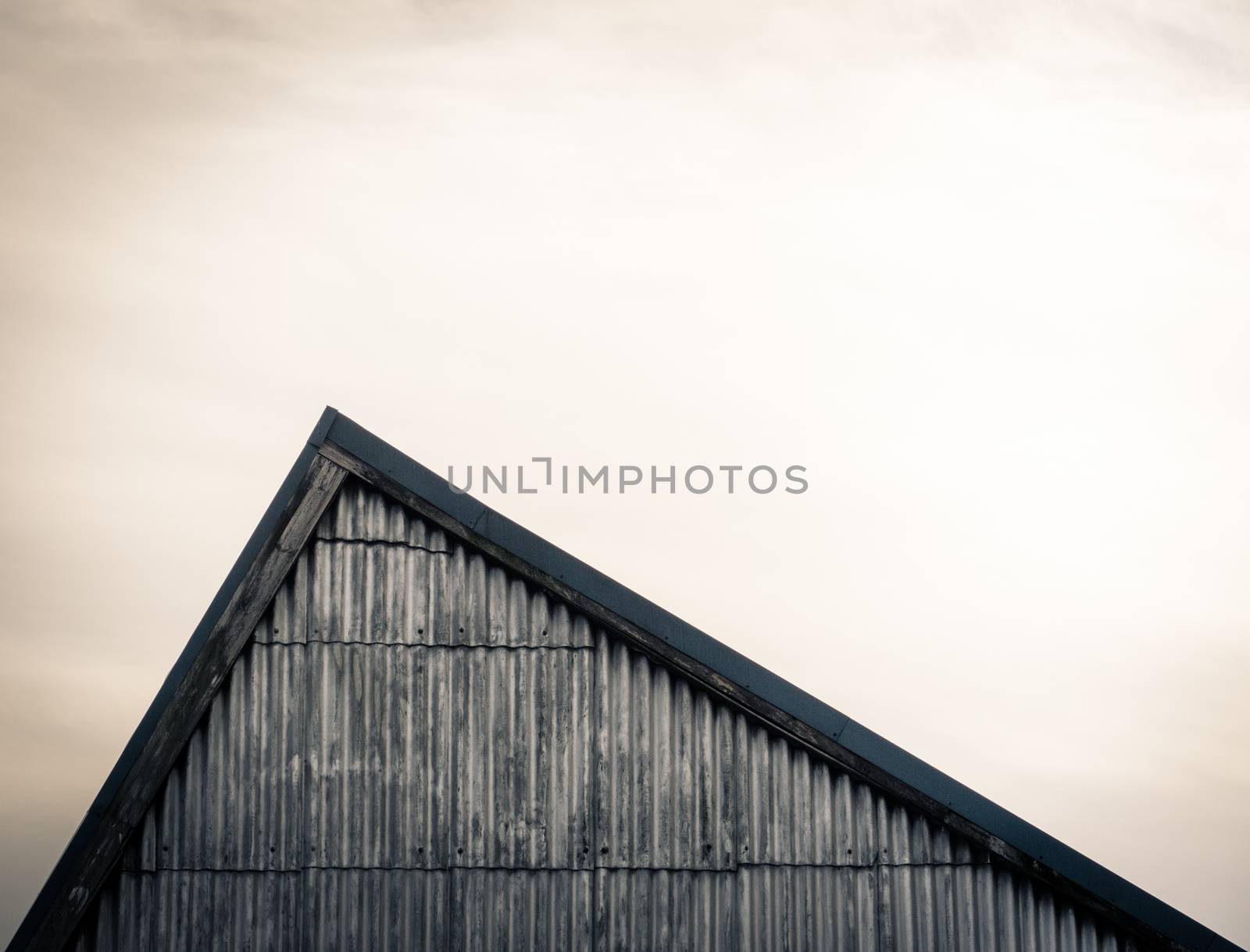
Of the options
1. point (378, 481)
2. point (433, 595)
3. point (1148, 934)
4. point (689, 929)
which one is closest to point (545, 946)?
point (689, 929)

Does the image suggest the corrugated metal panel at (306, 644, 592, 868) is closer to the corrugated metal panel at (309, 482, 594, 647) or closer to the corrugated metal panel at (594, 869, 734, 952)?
the corrugated metal panel at (309, 482, 594, 647)

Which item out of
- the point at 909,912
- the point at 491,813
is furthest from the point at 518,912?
the point at 909,912

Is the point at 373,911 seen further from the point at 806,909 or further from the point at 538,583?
the point at 806,909

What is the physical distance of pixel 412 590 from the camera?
Answer: 448 inches

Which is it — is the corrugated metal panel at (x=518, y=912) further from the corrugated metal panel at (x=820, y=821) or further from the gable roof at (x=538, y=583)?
the gable roof at (x=538, y=583)

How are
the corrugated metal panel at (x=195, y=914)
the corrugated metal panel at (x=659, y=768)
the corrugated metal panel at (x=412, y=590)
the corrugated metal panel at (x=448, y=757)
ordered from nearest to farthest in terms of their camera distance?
the corrugated metal panel at (x=195, y=914)
the corrugated metal panel at (x=448, y=757)
the corrugated metal panel at (x=659, y=768)
the corrugated metal panel at (x=412, y=590)

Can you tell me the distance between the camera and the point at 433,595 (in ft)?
37.3

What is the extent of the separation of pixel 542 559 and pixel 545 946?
3108 mm

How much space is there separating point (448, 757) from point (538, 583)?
5.23 feet

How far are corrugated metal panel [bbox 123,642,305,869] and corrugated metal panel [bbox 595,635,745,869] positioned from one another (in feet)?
8.18

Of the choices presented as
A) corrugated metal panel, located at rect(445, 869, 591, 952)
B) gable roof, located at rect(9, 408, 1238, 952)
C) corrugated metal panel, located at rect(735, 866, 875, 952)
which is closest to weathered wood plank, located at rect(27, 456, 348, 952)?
gable roof, located at rect(9, 408, 1238, 952)

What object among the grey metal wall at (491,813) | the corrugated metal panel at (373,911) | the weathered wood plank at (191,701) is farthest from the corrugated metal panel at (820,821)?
the weathered wood plank at (191,701)

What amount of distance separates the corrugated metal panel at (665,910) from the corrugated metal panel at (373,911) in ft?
4.27

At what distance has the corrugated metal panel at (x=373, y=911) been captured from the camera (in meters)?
10.9
